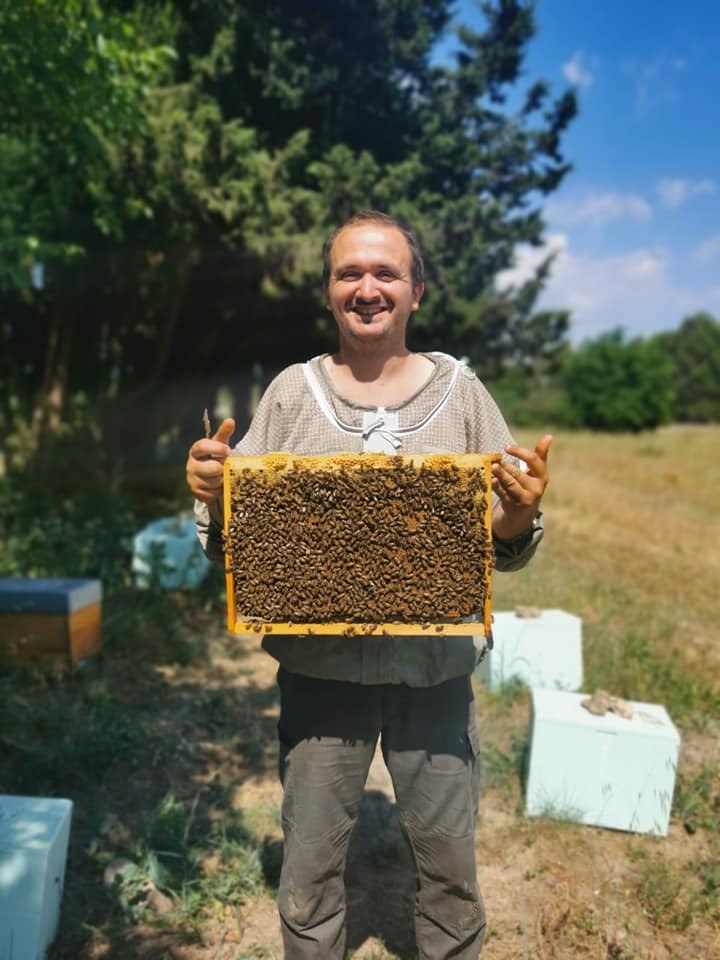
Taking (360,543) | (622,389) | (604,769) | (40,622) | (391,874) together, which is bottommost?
(391,874)

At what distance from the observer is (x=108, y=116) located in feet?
18.3

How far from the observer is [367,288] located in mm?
2078

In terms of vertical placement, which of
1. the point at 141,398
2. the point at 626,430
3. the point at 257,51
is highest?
the point at 257,51

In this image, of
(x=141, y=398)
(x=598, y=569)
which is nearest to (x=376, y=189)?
(x=598, y=569)

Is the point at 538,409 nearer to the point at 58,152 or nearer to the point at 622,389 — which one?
the point at 622,389

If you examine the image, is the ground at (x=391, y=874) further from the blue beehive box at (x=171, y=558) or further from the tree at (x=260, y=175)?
the tree at (x=260, y=175)

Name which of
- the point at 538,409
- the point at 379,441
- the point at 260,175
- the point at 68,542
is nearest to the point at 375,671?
the point at 379,441

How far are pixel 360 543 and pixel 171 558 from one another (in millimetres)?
4841

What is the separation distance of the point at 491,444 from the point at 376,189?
6.60 meters

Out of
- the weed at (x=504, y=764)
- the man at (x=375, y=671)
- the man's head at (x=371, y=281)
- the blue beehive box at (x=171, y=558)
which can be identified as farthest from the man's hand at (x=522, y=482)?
the blue beehive box at (x=171, y=558)

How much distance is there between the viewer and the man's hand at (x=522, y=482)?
1.94 m

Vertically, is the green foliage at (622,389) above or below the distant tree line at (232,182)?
below

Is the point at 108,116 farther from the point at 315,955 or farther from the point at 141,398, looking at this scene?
the point at 141,398

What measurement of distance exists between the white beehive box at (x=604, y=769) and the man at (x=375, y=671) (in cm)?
140
